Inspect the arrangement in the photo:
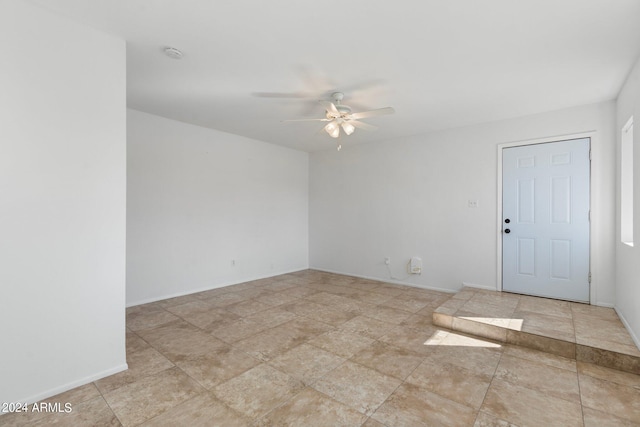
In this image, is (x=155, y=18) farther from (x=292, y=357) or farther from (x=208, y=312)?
(x=208, y=312)

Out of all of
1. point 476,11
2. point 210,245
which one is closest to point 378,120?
point 476,11

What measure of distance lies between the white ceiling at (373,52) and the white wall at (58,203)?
299mm

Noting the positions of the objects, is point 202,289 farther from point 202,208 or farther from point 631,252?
point 631,252

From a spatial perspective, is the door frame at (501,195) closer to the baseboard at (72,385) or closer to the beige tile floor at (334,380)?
the beige tile floor at (334,380)

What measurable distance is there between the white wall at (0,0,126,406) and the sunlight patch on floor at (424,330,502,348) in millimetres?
2841

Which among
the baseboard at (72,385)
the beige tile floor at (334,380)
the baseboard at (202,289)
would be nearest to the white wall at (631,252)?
the beige tile floor at (334,380)

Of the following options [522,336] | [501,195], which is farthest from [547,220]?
[522,336]

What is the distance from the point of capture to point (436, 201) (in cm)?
491

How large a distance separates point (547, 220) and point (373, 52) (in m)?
3.33

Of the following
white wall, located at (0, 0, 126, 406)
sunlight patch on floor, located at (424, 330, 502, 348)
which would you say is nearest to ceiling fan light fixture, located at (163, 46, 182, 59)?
white wall, located at (0, 0, 126, 406)

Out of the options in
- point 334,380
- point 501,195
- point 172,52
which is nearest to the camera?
point 334,380

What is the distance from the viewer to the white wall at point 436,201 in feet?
12.0

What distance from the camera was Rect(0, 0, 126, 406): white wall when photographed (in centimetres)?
192

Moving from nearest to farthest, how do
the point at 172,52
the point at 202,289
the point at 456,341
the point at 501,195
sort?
the point at 172,52
the point at 456,341
the point at 501,195
the point at 202,289
